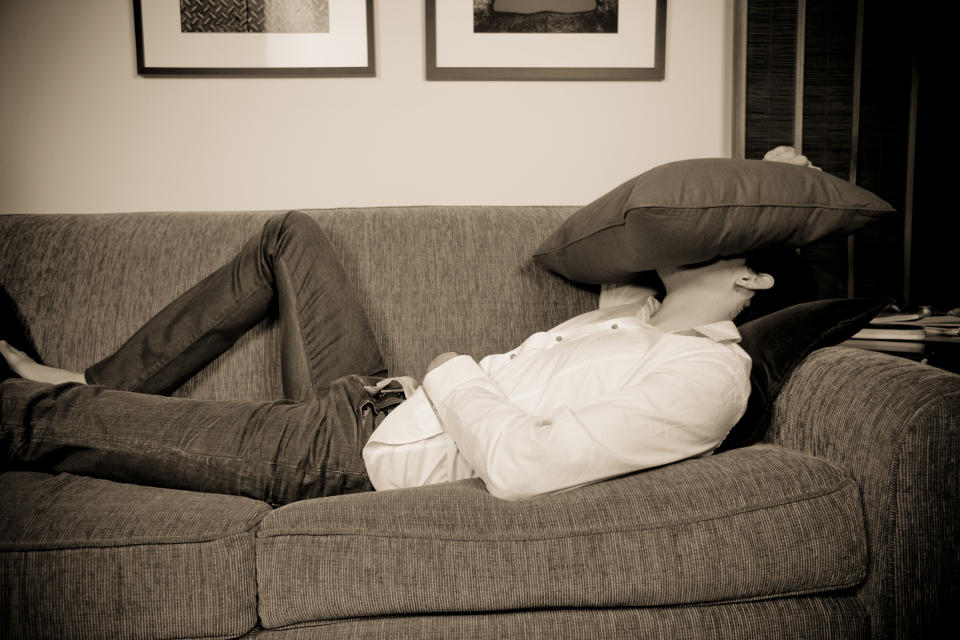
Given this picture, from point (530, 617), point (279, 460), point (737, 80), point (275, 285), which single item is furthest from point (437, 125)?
point (530, 617)

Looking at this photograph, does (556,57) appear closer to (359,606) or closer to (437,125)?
(437,125)

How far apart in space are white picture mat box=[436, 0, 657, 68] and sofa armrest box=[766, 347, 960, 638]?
4.45 ft

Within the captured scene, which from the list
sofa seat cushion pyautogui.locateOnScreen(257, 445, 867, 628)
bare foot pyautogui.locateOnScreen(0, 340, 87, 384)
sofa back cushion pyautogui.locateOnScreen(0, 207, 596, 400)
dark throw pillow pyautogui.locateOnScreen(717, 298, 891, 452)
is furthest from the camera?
sofa back cushion pyautogui.locateOnScreen(0, 207, 596, 400)

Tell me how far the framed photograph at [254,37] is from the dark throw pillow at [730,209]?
1135 mm

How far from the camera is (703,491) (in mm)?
878

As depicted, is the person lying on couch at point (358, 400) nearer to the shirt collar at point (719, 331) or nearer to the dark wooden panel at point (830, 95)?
the shirt collar at point (719, 331)

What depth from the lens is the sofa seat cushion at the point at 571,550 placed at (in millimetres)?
835

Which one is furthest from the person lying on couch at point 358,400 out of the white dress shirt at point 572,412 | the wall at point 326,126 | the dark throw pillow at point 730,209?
the wall at point 326,126

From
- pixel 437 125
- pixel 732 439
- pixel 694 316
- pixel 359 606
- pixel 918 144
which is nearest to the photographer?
pixel 359 606

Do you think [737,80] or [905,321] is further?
[737,80]

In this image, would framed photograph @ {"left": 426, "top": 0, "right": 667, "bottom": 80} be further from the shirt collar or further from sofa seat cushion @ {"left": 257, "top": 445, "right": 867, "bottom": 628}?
sofa seat cushion @ {"left": 257, "top": 445, "right": 867, "bottom": 628}

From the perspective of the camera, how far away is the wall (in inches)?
74.0

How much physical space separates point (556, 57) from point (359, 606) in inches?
65.6

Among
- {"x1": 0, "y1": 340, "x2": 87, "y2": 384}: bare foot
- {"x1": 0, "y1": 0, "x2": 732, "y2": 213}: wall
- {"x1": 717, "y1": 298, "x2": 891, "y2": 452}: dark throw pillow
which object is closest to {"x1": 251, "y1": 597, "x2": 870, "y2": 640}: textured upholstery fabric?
{"x1": 717, "y1": 298, "x2": 891, "y2": 452}: dark throw pillow
